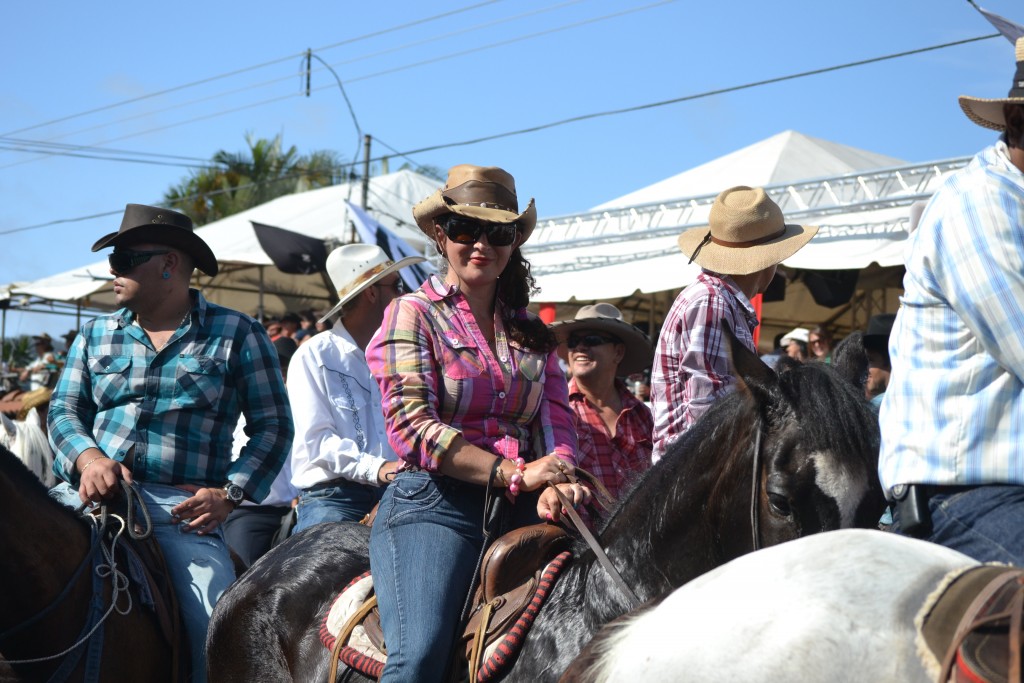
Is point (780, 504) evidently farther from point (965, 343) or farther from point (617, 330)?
point (617, 330)

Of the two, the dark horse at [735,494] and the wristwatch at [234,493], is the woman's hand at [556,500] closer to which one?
the dark horse at [735,494]

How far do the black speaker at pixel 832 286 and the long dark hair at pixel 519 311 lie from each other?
766 centimetres

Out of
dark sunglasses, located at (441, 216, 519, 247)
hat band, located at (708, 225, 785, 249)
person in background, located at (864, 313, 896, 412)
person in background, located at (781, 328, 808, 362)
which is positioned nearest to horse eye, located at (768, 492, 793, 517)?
dark sunglasses, located at (441, 216, 519, 247)

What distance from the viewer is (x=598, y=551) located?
9.93ft

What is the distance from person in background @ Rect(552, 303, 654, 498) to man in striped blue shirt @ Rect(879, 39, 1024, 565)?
298cm

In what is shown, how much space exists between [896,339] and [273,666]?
2652mm

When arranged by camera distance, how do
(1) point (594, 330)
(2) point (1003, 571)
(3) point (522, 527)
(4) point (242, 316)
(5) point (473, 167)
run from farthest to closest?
1. (1) point (594, 330)
2. (4) point (242, 316)
3. (5) point (473, 167)
4. (3) point (522, 527)
5. (2) point (1003, 571)

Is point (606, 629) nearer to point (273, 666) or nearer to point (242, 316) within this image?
point (273, 666)

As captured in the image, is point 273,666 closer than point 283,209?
Yes

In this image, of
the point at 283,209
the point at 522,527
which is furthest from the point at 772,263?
the point at 283,209

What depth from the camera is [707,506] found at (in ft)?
9.54

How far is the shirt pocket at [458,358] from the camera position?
11.0ft

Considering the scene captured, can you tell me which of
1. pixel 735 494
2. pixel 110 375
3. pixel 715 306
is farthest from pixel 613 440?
pixel 735 494

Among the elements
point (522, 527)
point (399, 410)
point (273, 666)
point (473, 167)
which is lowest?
point (273, 666)
